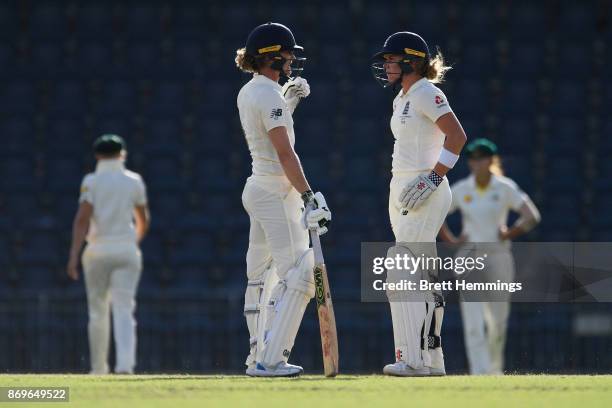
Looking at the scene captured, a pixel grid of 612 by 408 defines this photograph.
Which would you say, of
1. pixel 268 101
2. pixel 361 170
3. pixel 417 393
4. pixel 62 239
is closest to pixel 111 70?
pixel 62 239

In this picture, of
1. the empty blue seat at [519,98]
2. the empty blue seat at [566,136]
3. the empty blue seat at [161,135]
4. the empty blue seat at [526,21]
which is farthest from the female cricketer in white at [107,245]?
the empty blue seat at [526,21]

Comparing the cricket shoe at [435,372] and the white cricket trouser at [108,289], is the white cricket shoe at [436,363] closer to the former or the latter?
the cricket shoe at [435,372]

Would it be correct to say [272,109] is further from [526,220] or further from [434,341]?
[526,220]

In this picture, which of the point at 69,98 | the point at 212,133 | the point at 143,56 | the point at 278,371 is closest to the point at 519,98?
the point at 212,133

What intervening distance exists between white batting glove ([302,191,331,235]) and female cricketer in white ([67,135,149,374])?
3602 mm

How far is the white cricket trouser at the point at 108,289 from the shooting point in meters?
9.88

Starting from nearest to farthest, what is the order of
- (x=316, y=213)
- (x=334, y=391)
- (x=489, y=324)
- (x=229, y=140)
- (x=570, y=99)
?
(x=334, y=391)
(x=316, y=213)
(x=489, y=324)
(x=229, y=140)
(x=570, y=99)

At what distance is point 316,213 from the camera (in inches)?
255

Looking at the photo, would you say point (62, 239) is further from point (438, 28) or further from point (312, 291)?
point (312, 291)

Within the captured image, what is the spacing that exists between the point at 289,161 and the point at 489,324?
15.5ft

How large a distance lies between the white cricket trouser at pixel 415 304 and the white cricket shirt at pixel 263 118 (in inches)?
23.9

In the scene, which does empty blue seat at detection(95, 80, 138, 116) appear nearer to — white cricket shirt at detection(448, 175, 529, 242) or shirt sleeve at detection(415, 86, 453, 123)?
white cricket shirt at detection(448, 175, 529, 242)

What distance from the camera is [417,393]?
567 centimetres

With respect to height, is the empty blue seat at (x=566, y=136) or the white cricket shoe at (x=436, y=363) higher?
the empty blue seat at (x=566, y=136)
